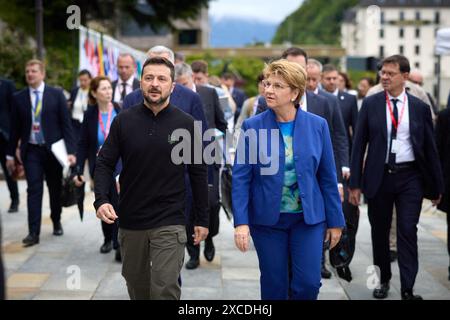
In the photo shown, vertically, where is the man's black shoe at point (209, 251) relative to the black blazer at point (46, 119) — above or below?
below

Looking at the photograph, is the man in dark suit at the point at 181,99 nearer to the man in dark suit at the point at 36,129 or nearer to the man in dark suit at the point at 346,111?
the man in dark suit at the point at 346,111

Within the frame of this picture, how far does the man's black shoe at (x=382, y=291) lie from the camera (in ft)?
21.1

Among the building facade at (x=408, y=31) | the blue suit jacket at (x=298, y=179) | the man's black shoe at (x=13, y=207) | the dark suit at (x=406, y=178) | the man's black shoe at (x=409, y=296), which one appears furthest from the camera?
the building facade at (x=408, y=31)

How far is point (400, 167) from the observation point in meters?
6.32

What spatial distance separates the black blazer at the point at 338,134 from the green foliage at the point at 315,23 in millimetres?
120625

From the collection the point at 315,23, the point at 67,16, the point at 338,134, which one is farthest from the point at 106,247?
the point at 315,23

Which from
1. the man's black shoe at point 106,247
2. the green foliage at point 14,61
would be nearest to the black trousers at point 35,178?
the man's black shoe at point 106,247

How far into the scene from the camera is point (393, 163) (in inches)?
249

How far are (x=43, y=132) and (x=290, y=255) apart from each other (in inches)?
184

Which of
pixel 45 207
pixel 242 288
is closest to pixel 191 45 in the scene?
pixel 45 207

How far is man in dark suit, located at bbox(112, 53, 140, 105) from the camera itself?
26.5ft

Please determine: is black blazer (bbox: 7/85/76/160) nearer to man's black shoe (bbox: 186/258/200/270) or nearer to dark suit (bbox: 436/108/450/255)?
man's black shoe (bbox: 186/258/200/270)
